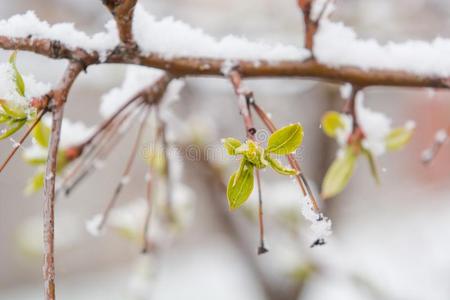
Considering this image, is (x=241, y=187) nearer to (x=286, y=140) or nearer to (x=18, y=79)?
(x=286, y=140)

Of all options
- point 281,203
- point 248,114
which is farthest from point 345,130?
point 281,203

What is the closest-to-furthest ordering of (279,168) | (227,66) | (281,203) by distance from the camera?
(279,168), (227,66), (281,203)

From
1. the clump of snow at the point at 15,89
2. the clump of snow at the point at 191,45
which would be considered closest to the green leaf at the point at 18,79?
the clump of snow at the point at 15,89

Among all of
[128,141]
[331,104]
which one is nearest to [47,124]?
[331,104]

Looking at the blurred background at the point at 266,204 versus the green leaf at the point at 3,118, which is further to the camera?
the blurred background at the point at 266,204

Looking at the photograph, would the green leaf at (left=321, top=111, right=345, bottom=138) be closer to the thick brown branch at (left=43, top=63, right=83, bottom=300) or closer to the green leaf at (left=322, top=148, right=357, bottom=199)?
the green leaf at (left=322, top=148, right=357, bottom=199)

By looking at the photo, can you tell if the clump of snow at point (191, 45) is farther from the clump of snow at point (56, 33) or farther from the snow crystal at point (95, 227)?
the snow crystal at point (95, 227)
